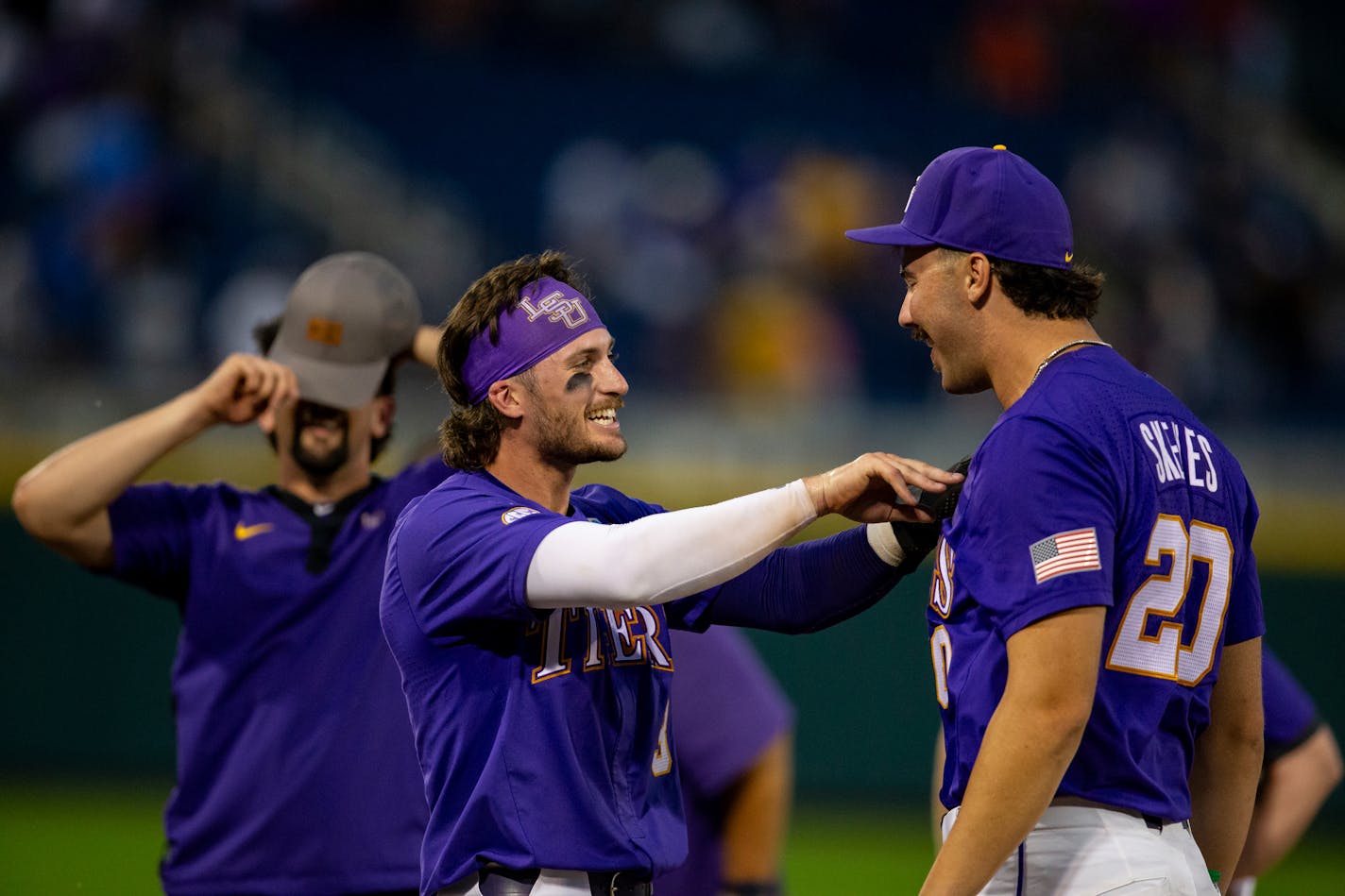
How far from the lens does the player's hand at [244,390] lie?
4195 mm

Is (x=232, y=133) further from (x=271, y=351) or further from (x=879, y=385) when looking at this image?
(x=271, y=351)

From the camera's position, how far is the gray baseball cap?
4438mm

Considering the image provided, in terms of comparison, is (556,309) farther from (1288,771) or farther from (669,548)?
(1288,771)

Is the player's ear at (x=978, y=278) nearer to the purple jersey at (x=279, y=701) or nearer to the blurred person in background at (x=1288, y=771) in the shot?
the purple jersey at (x=279, y=701)

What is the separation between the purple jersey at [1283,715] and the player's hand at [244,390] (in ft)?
9.60

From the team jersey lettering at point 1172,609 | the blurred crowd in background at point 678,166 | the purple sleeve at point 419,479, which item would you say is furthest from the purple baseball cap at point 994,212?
the blurred crowd in background at point 678,166

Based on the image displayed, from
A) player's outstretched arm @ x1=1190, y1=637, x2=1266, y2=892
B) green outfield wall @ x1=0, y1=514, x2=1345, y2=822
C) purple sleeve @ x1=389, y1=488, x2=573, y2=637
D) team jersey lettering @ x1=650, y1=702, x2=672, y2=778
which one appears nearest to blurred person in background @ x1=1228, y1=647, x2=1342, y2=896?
player's outstretched arm @ x1=1190, y1=637, x2=1266, y2=892

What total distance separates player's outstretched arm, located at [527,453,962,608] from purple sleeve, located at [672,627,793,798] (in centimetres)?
138

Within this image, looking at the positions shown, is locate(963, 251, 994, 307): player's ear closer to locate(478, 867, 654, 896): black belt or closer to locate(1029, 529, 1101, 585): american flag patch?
locate(1029, 529, 1101, 585): american flag patch

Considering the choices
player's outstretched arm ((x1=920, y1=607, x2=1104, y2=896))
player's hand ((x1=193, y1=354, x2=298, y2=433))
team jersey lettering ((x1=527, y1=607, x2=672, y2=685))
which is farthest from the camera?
player's hand ((x1=193, y1=354, x2=298, y2=433))

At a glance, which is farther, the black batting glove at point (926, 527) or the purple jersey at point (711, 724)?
the purple jersey at point (711, 724)

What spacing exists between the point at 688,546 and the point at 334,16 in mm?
11835

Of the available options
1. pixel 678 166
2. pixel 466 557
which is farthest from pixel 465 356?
pixel 678 166

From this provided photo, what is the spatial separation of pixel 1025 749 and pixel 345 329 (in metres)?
2.52
